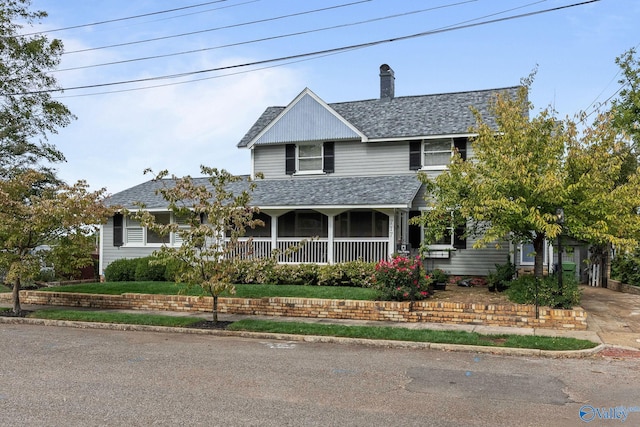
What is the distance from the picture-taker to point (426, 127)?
2112 centimetres

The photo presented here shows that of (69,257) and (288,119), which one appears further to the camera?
(288,119)

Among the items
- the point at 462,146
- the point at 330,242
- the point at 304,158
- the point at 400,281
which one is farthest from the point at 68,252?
the point at 462,146

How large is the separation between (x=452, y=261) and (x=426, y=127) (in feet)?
17.1

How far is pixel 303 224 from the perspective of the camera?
22.4 metres

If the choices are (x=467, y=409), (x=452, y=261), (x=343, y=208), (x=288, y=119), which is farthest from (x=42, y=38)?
(x=467, y=409)

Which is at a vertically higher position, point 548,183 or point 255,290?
point 548,183

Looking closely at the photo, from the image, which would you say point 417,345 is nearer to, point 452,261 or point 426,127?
point 452,261

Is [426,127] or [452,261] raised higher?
[426,127]

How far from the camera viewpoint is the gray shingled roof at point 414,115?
69.0 ft

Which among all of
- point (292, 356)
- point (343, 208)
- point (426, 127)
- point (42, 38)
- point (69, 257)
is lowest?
point (292, 356)

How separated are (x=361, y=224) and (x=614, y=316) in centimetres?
988

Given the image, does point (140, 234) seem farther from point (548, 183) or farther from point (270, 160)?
point (548, 183)

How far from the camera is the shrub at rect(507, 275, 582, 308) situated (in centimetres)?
1290

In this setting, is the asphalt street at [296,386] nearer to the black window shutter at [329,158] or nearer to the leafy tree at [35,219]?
the leafy tree at [35,219]
